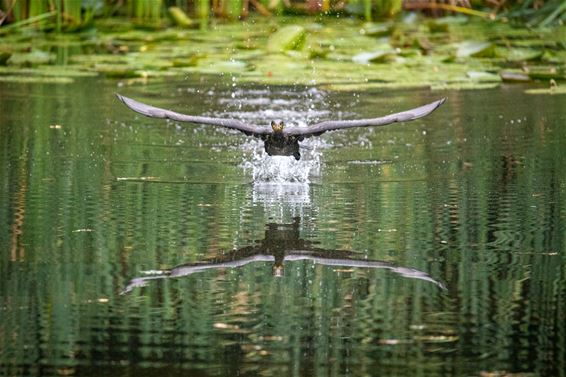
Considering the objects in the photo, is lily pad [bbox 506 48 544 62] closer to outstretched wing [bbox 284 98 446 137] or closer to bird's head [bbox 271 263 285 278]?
outstretched wing [bbox 284 98 446 137]

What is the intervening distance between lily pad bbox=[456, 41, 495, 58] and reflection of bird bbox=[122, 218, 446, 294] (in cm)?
714

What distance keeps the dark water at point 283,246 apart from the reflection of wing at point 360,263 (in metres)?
0.02

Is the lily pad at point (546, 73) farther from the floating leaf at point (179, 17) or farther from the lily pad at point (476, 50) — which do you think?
the floating leaf at point (179, 17)

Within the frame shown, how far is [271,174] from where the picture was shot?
30.7ft

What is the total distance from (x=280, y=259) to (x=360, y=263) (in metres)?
0.38

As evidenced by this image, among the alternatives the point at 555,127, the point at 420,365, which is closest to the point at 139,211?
the point at 420,365

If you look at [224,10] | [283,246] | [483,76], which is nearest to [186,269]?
Answer: [283,246]

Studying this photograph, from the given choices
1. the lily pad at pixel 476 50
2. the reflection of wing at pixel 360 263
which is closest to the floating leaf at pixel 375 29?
the lily pad at pixel 476 50

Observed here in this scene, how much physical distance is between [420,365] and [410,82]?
765 cm

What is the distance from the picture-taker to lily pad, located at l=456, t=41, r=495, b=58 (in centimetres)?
1434

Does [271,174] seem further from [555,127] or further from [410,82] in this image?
[410,82]

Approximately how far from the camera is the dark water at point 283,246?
18.1 ft

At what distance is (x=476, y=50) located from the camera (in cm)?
1442

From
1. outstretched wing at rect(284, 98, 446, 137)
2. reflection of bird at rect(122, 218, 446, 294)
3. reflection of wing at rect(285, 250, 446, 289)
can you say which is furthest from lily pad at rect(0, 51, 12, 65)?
reflection of wing at rect(285, 250, 446, 289)
